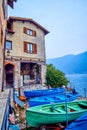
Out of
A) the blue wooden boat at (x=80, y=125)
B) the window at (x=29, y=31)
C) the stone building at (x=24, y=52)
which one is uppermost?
the window at (x=29, y=31)

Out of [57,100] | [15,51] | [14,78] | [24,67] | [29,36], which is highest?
[29,36]

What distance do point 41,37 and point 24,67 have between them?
6.11 meters

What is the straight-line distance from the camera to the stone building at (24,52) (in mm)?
25391

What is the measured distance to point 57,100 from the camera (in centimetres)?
1795

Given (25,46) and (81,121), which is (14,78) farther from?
(81,121)

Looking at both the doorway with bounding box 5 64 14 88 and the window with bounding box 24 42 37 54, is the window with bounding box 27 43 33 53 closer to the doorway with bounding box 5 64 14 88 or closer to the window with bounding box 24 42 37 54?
the window with bounding box 24 42 37 54

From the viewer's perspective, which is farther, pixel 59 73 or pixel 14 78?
pixel 59 73

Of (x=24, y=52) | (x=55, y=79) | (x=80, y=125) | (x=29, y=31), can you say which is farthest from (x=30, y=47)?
(x=80, y=125)

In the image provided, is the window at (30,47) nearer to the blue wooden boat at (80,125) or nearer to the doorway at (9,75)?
the doorway at (9,75)

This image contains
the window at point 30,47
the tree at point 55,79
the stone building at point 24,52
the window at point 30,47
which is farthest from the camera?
the tree at point 55,79

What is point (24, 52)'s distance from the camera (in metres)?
27.2

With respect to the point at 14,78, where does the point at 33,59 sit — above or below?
above

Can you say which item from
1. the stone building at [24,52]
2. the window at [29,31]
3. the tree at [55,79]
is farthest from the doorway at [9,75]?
the tree at [55,79]

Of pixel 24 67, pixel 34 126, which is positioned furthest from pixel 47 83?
pixel 34 126
